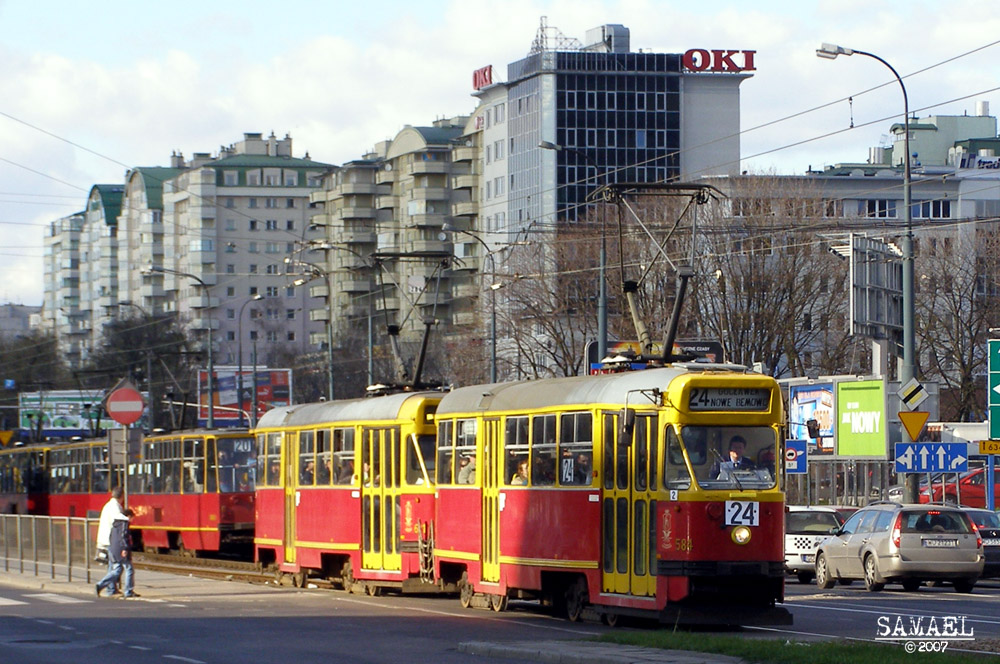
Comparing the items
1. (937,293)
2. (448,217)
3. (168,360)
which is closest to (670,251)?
(937,293)

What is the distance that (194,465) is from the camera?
37.8 meters

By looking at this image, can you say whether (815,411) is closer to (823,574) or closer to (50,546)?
(823,574)

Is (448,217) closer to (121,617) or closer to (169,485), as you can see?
(169,485)

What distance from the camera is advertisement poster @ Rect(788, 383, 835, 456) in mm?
45000

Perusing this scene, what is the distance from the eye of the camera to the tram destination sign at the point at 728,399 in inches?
699

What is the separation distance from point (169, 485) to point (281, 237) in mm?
111978

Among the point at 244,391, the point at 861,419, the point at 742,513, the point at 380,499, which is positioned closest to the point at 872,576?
the point at 380,499

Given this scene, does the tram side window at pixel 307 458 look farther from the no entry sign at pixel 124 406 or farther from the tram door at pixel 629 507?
the tram door at pixel 629 507

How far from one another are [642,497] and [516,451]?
2.65 m

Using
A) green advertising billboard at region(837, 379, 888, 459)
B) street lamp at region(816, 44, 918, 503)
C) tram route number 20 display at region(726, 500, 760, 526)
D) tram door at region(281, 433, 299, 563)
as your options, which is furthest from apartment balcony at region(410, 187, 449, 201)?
tram route number 20 display at region(726, 500, 760, 526)

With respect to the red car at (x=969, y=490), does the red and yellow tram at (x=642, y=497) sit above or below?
above

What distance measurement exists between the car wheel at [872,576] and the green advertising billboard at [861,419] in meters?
15.7

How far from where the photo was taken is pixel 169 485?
1553 inches

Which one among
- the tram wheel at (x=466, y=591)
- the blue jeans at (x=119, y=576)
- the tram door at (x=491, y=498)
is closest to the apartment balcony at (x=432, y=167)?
the blue jeans at (x=119, y=576)
